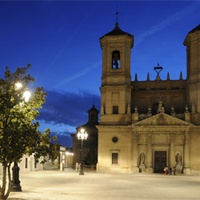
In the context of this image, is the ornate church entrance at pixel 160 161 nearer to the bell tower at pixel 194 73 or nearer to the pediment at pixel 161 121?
the pediment at pixel 161 121

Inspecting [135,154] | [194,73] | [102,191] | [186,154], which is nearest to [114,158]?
[135,154]

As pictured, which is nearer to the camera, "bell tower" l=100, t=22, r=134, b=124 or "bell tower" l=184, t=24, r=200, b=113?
"bell tower" l=184, t=24, r=200, b=113

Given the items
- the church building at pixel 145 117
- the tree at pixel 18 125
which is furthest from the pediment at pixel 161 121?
the tree at pixel 18 125

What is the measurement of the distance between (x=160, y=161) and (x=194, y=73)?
→ 12529 mm

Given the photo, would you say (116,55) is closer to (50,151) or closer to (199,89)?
(199,89)

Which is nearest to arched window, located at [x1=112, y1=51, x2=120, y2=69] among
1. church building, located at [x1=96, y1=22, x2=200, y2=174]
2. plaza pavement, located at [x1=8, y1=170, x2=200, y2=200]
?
church building, located at [x1=96, y1=22, x2=200, y2=174]

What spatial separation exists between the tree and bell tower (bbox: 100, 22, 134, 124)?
34.7m

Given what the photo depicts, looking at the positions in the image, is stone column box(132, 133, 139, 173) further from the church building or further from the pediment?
the pediment

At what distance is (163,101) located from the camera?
52.0 m

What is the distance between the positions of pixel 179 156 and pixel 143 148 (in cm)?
474

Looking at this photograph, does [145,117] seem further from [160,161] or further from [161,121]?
[160,161]

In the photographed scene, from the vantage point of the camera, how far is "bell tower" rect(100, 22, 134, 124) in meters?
50.0

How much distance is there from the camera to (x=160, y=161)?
48.1m

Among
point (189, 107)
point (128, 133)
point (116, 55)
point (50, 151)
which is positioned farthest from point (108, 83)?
point (50, 151)
